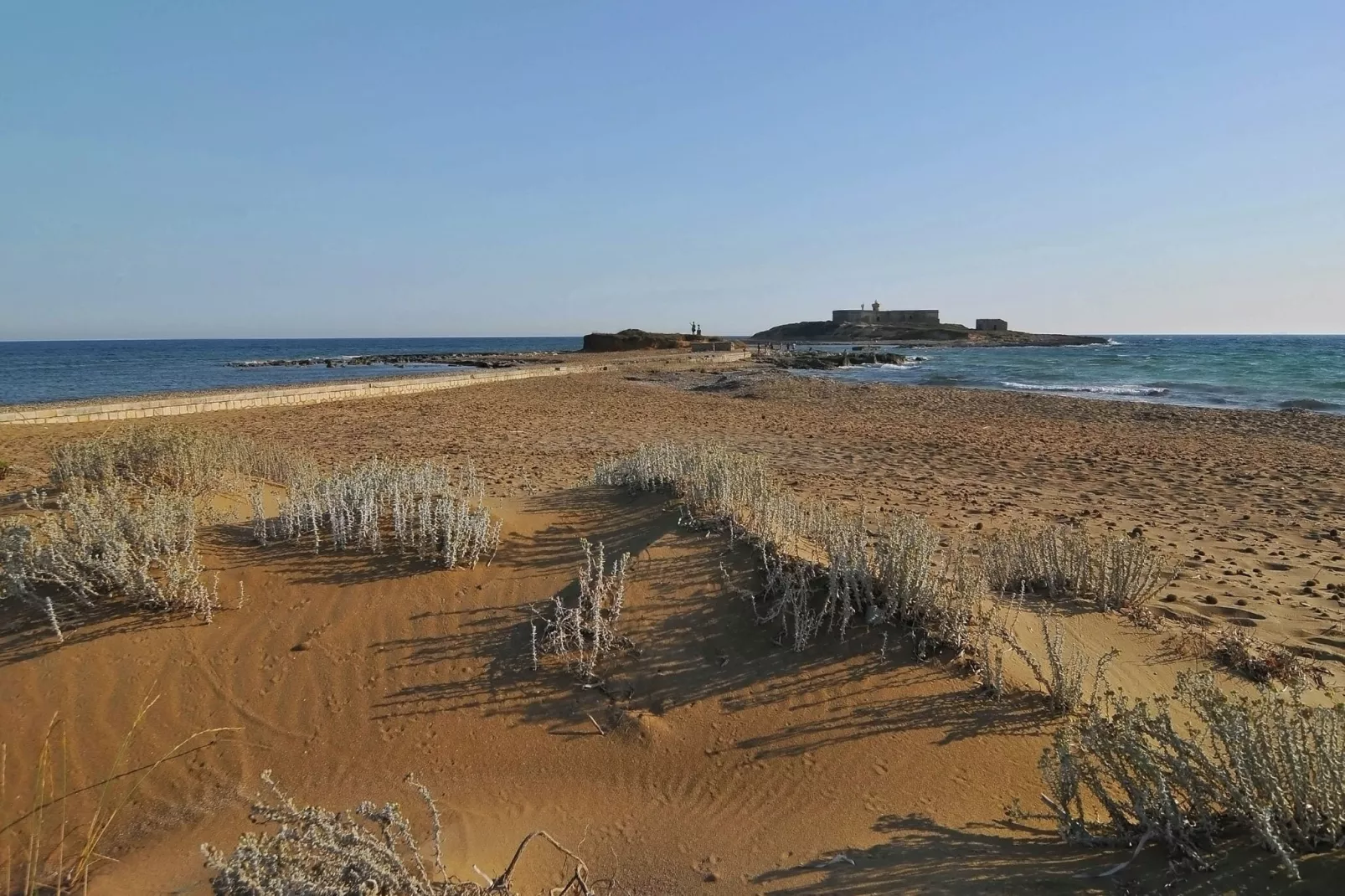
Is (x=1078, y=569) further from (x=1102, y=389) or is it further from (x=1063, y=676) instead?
(x=1102, y=389)

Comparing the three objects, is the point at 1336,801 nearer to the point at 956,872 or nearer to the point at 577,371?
the point at 956,872

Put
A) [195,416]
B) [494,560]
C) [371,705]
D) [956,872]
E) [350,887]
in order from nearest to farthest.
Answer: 1. [350,887]
2. [956,872]
3. [371,705]
4. [494,560]
5. [195,416]

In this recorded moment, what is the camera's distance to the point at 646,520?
230 inches

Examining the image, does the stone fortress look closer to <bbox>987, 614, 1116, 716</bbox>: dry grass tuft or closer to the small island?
the small island

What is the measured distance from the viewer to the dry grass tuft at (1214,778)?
8.19ft

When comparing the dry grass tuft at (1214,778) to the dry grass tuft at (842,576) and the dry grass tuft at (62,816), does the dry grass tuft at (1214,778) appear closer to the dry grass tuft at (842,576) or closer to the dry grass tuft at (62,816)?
the dry grass tuft at (842,576)

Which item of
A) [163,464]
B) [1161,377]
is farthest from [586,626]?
[1161,377]

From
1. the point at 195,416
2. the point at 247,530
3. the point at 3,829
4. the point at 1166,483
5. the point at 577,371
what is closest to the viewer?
the point at 3,829

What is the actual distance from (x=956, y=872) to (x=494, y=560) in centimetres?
347

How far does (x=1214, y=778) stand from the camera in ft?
9.09

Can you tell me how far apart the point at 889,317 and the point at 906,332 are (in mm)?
8242

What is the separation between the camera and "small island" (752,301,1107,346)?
87.4 meters

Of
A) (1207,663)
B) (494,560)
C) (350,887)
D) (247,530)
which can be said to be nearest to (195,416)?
(247,530)

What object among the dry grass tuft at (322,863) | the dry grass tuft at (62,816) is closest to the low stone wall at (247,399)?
the dry grass tuft at (62,816)
